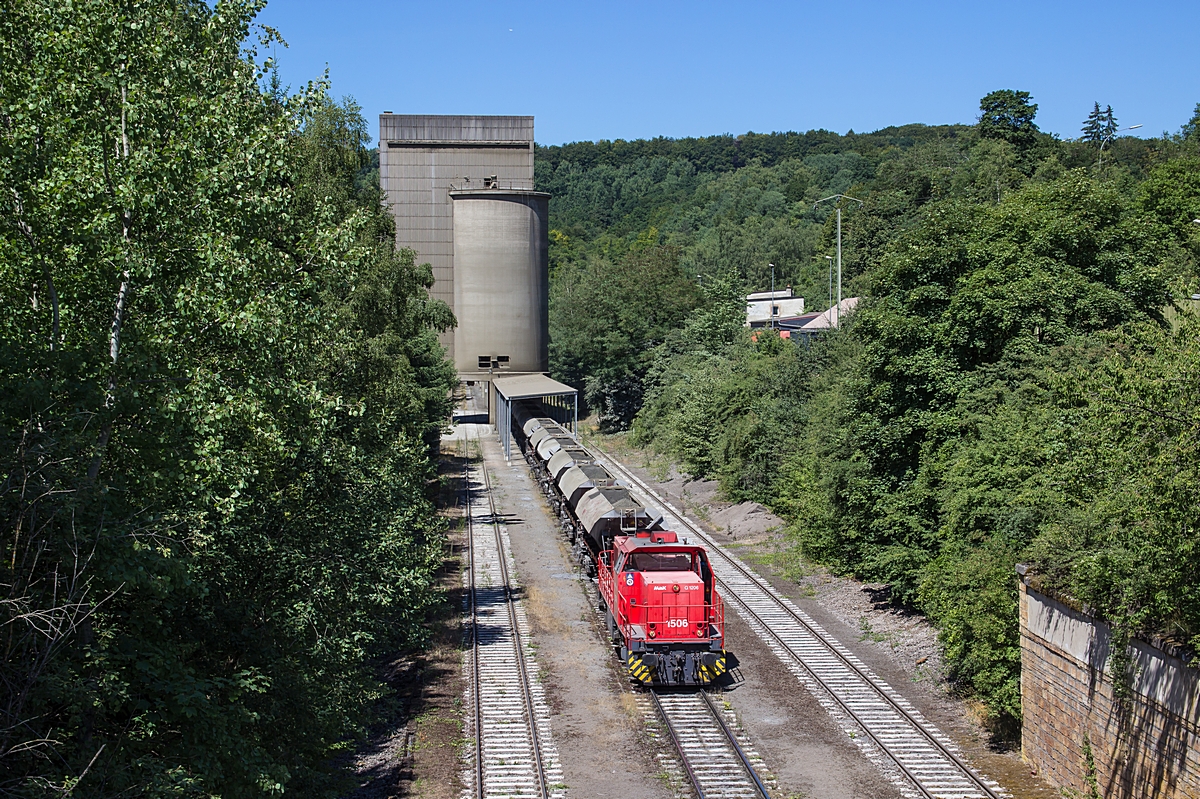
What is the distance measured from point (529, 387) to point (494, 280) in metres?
11.3

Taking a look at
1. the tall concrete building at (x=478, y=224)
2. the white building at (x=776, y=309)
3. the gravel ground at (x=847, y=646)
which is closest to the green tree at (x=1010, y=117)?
the white building at (x=776, y=309)

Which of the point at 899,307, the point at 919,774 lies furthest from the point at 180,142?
the point at 899,307

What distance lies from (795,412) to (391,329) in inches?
680

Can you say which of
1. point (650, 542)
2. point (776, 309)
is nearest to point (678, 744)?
point (650, 542)

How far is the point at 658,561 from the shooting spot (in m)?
21.9

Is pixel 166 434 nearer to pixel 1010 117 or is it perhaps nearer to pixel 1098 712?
pixel 1098 712

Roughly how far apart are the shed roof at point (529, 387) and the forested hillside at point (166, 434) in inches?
1507

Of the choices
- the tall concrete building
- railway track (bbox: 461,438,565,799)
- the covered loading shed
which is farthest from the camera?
the tall concrete building

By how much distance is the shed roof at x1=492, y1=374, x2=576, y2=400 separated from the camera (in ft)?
183

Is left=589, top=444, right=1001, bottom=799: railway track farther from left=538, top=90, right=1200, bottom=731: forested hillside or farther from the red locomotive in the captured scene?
the red locomotive

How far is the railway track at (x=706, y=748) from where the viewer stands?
16.3 metres

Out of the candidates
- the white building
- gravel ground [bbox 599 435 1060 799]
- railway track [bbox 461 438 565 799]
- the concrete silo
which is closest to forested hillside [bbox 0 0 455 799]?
railway track [bbox 461 438 565 799]

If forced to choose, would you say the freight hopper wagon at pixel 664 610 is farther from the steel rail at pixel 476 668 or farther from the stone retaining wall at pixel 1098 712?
the stone retaining wall at pixel 1098 712

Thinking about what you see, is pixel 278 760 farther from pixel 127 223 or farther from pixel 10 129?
pixel 10 129
